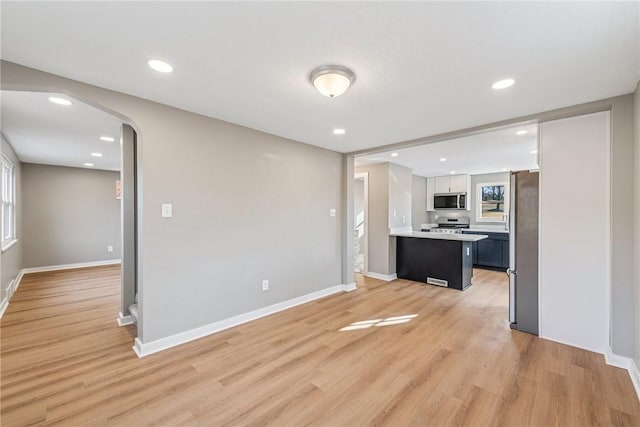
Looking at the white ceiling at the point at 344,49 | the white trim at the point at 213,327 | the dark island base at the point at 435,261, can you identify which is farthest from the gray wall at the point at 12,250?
the dark island base at the point at 435,261

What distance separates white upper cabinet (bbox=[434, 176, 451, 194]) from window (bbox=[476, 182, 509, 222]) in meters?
0.77

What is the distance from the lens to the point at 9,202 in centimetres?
478

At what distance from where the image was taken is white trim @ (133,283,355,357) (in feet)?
8.29

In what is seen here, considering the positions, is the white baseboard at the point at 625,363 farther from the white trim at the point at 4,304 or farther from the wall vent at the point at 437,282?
the white trim at the point at 4,304

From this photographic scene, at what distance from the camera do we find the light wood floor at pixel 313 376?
5.85 ft

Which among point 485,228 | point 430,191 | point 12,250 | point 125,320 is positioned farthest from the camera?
point 430,191

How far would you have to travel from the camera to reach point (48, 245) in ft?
20.0

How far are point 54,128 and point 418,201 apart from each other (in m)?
7.55

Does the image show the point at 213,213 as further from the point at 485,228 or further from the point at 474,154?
the point at 485,228

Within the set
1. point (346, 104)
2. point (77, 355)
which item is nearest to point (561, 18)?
point (346, 104)

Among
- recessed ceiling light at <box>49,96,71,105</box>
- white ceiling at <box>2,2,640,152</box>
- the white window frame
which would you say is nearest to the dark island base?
white ceiling at <box>2,2,640,152</box>

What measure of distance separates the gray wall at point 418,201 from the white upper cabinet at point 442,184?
330 millimetres

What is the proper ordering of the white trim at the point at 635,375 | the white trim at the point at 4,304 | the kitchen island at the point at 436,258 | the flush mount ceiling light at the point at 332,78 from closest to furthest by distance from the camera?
the flush mount ceiling light at the point at 332,78 → the white trim at the point at 635,375 → the white trim at the point at 4,304 → the kitchen island at the point at 436,258

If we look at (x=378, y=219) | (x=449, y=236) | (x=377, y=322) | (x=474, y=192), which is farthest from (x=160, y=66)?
(x=474, y=192)
